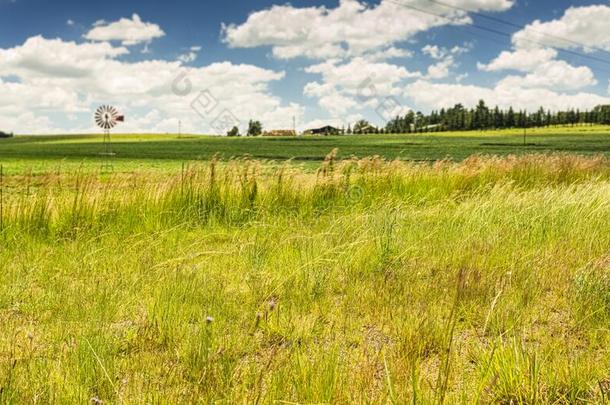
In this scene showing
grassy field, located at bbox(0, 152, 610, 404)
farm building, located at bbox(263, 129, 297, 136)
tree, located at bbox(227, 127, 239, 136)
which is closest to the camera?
grassy field, located at bbox(0, 152, 610, 404)

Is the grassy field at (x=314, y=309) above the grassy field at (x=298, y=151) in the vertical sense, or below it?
below

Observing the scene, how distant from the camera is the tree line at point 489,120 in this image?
5797 inches

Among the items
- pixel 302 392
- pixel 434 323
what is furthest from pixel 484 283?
pixel 302 392

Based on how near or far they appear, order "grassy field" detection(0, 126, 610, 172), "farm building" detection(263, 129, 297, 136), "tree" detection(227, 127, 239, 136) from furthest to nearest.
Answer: "tree" detection(227, 127, 239, 136)
"farm building" detection(263, 129, 297, 136)
"grassy field" detection(0, 126, 610, 172)

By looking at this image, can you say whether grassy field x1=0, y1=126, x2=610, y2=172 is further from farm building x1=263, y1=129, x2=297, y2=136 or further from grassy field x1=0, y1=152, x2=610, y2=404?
farm building x1=263, y1=129, x2=297, y2=136

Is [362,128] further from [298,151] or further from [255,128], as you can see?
[298,151]

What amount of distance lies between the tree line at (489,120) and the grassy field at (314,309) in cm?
15178

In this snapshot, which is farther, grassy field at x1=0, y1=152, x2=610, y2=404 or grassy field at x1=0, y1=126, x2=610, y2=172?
grassy field at x1=0, y1=126, x2=610, y2=172

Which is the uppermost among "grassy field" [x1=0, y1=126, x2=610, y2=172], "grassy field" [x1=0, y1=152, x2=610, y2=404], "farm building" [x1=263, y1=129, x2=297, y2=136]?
"farm building" [x1=263, y1=129, x2=297, y2=136]

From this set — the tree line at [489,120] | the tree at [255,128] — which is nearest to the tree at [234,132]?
the tree at [255,128]

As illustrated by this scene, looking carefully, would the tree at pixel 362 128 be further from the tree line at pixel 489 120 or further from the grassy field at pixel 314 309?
the grassy field at pixel 314 309

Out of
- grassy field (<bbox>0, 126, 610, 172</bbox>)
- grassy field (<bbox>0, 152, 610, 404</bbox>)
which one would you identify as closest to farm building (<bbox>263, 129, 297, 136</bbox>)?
grassy field (<bbox>0, 126, 610, 172</bbox>)

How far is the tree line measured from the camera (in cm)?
14725

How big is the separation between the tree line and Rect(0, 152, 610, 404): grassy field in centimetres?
15178
